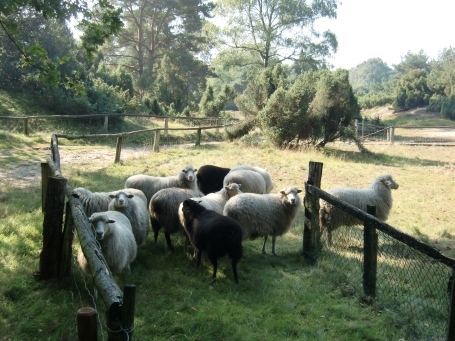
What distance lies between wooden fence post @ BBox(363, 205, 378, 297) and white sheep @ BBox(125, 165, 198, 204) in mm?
4033

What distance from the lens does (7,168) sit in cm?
1183

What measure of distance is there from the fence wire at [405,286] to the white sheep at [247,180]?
2.08 metres

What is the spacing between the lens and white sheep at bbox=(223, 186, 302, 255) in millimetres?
6535

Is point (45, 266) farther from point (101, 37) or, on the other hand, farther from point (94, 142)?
point (94, 142)

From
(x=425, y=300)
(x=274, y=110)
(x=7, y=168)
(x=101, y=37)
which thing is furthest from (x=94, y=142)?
(x=425, y=300)

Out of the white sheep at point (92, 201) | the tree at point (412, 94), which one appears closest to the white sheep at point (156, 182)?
the white sheep at point (92, 201)

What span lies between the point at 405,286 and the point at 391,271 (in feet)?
1.25

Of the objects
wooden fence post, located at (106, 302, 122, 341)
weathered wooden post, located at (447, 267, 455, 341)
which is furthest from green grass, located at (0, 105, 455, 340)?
wooden fence post, located at (106, 302, 122, 341)

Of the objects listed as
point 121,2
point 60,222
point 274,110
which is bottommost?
point 60,222

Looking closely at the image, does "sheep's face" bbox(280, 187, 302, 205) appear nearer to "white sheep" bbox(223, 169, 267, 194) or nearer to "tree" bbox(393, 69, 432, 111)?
"white sheep" bbox(223, 169, 267, 194)

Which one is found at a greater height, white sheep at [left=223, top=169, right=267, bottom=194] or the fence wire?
white sheep at [left=223, top=169, right=267, bottom=194]

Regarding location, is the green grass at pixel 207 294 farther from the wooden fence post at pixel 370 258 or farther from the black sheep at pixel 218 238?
the black sheep at pixel 218 238

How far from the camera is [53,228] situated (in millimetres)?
4879

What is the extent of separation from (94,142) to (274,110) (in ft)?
26.9
